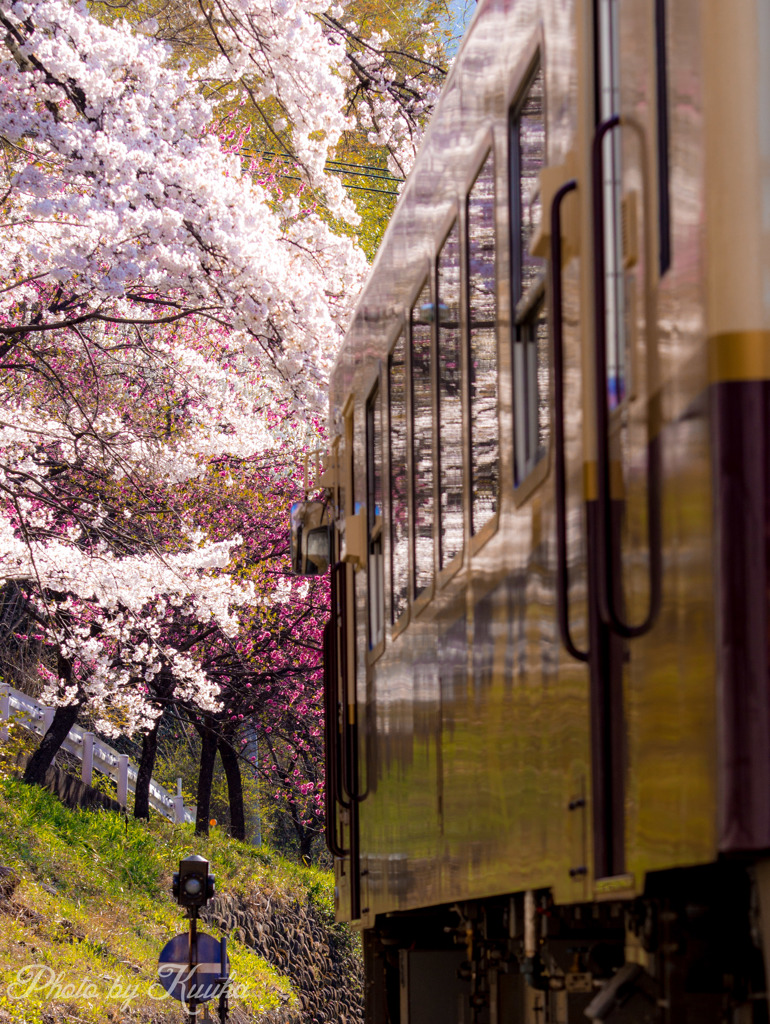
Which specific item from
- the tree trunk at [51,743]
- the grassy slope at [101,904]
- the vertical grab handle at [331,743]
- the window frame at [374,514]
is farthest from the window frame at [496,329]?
the tree trunk at [51,743]

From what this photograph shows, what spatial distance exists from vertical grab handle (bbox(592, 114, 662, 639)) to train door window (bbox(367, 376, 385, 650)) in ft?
9.32

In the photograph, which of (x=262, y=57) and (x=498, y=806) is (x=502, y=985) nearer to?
(x=498, y=806)

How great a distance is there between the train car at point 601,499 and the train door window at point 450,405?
0.01 m

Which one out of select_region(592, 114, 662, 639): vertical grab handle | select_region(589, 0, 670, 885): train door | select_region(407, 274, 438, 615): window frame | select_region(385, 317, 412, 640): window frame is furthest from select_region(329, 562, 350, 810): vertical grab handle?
select_region(592, 114, 662, 639): vertical grab handle

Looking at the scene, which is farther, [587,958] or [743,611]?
[587,958]

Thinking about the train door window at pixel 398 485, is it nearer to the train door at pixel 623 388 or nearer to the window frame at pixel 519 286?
the window frame at pixel 519 286

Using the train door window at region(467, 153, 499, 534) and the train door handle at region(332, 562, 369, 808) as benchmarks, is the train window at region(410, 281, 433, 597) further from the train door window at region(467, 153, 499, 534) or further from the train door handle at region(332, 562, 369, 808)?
the train door handle at region(332, 562, 369, 808)

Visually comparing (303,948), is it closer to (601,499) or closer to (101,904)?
(101,904)

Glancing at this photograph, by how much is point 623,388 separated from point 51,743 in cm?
1904

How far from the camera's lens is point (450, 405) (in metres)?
3.84

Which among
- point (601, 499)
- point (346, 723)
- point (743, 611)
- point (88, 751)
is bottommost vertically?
point (743, 611)

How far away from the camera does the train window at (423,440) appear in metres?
4.16

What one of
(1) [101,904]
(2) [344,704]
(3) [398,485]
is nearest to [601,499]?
(3) [398,485]

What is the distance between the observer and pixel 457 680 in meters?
3.83
